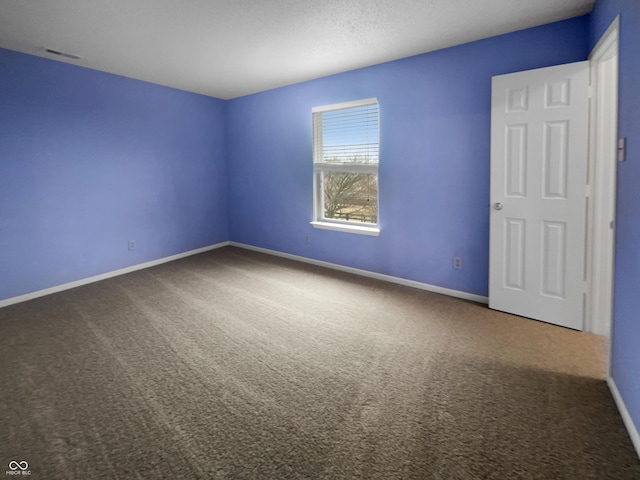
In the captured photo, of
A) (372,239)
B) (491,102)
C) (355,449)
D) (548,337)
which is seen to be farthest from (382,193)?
(355,449)

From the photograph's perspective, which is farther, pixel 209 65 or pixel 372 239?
pixel 372 239

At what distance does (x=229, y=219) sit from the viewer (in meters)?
6.09

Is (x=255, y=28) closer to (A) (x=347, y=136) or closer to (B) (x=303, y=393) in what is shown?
(A) (x=347, y=136)

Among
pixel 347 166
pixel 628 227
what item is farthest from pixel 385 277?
pixel 628 227

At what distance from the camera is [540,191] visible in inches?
→ 113

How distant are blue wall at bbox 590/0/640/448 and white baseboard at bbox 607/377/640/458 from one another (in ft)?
0.12

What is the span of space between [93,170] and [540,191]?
479 cm

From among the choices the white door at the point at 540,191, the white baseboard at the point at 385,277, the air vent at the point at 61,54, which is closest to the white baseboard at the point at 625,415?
the white door at the point at 540,191

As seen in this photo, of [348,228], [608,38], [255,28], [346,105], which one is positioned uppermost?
[255,28]

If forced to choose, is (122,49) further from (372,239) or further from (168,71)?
(372,239)

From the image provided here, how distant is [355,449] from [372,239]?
9.36 feet

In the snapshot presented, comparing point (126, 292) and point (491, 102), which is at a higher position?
point (491, 102)

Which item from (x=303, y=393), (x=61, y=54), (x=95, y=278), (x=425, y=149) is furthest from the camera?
(x=95, y=278)

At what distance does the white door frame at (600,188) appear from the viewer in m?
2.53
